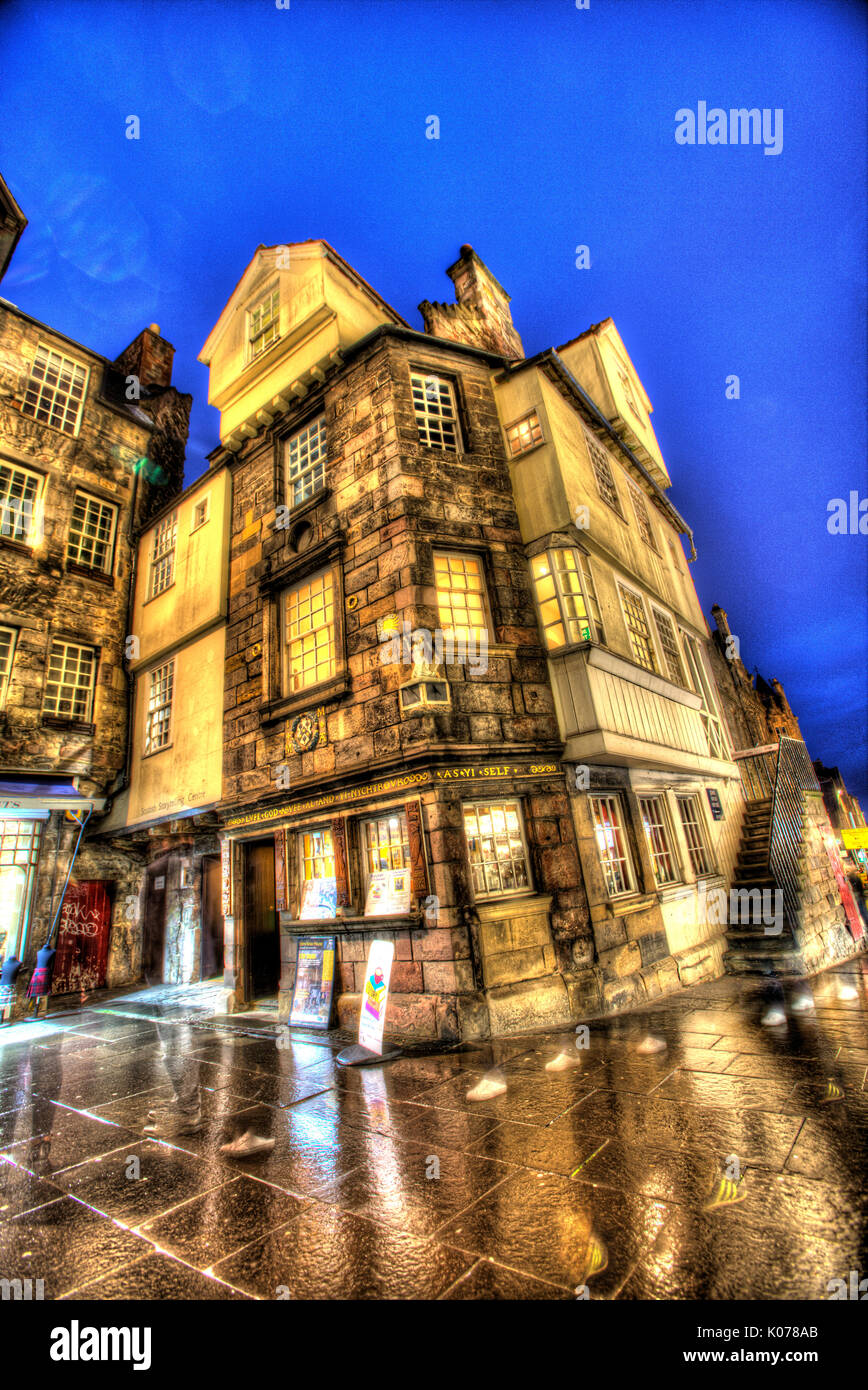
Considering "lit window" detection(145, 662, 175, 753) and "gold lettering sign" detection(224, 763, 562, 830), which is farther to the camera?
"lit window" detection(145, 662, 175, 753)

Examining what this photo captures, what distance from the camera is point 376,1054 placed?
Result: 6129mm

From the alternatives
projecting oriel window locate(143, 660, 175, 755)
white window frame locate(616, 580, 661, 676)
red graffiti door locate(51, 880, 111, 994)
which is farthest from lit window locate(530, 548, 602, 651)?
red graffiti door locate(51, 880, 111, 994)

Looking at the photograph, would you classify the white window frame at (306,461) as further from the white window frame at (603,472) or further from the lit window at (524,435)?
the white window frame at (603,472)

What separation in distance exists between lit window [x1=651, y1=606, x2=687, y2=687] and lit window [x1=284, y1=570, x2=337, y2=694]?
24.2 feet

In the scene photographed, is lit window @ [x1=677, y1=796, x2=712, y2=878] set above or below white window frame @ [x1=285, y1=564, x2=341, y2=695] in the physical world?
below

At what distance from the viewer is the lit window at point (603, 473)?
37.0 feet

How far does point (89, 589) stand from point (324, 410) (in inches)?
346

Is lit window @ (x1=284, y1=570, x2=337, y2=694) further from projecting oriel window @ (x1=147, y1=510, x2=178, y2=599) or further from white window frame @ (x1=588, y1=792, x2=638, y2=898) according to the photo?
projecting oriel window @ (x1=147, y1=510, x2=178, y2=599)

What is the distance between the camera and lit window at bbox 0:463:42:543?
541 inches

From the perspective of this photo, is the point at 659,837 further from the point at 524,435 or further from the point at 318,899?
the point at 524,435

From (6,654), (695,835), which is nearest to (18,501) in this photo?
(6,654)

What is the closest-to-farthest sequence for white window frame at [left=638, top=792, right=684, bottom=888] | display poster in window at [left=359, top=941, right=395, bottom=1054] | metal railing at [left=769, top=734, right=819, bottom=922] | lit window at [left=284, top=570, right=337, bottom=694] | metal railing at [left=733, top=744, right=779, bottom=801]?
display poster in window at [left=359, top=941, right=395, bottom=1054] → lit window at [left=284, top=570, right=337, bottom=694] → white window frame at [left=638, top=792, right=684, bottom=888] → metal railing at [left=769, top=734, right=819, bottom=922] → metal railing at [left=733, top=744, right=779, bottom=801]
